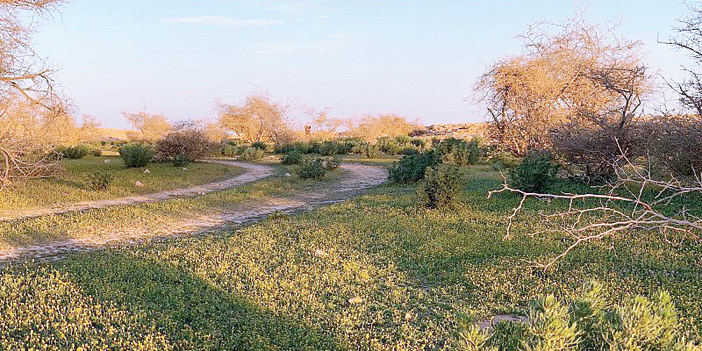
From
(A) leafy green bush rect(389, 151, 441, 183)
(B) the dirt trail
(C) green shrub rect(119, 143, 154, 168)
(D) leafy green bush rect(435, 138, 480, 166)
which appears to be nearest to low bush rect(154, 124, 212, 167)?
(C) green shrub rect(119, 143, 154, 168)

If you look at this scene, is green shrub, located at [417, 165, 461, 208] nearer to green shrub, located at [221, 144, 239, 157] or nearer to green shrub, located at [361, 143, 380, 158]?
green shrub, located at [361, 143, 380, 158]

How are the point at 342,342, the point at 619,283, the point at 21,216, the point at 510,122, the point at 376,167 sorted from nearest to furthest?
the point at 342,342, the point at 619,283, the point at 21,216, the point at 510,122, the point at 376,167

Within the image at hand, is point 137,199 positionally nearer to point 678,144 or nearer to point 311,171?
point 311,171

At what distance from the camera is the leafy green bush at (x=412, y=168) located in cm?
1569

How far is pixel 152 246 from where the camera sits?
759 cm

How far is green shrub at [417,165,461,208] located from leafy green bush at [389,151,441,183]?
17.1 ft

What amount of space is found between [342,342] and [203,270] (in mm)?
2625

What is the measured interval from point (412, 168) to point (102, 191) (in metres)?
9.50

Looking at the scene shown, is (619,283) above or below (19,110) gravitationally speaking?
below

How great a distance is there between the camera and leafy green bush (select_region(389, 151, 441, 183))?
618 inches

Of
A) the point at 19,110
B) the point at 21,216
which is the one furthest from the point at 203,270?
the point at 19,110

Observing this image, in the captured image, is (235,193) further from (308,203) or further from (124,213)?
(124,213)

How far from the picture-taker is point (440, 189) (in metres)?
10.0

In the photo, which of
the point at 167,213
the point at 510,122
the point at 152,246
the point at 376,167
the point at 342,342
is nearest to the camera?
the point at 342,342
